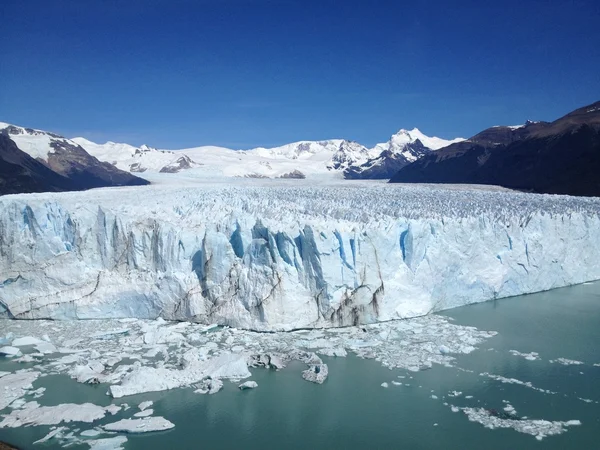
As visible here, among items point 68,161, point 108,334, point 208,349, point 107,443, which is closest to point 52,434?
point 107,443

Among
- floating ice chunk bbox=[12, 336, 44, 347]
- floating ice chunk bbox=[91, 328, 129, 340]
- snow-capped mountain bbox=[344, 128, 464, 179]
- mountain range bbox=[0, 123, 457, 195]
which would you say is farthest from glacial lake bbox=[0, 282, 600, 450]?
snow-capped mountain bbox=[344, 128, 464, 179]

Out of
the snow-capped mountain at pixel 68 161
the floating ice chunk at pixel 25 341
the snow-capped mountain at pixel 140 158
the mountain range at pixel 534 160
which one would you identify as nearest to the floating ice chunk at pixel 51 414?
the floating ice chunk at pixel 25 341

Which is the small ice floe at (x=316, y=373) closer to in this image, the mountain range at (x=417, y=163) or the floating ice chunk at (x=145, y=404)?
the floating ice chunk at (x=145, y=404)

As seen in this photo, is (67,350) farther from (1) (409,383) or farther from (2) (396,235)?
(2) (396,235)

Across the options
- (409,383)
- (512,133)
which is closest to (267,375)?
(409,383)

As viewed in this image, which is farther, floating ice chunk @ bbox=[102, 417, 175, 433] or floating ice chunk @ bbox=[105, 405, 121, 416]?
floating ice chunk @ bbox=[105, 405, 121, 416]

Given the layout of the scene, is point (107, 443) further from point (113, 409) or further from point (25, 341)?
point (25, 341)

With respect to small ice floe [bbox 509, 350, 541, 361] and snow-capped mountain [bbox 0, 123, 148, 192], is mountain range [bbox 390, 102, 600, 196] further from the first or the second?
snow-capped mountain [bbox 0, 123, 148, 192]
